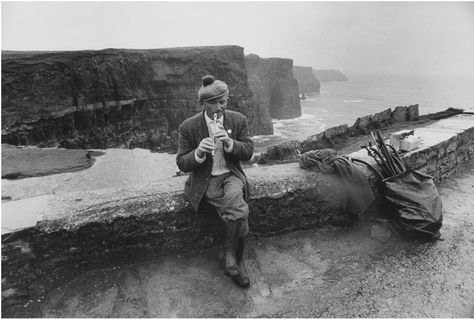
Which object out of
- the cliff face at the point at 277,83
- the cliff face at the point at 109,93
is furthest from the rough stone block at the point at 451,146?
the cliff face at the point at 277,83

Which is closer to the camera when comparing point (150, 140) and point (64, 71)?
point (64, 71)

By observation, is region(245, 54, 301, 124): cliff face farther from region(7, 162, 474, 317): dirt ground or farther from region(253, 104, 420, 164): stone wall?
region(7, 162, 474, 317): dirt ground

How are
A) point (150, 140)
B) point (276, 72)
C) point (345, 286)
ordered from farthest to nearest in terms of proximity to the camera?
point (276, 72) < point (150, 140) < point (345, 286)

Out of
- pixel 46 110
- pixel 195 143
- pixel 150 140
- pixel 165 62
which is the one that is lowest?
pixel 150 140

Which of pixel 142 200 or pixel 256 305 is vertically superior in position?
pixel 142 200

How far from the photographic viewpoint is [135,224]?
2924 mm

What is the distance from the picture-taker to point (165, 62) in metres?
44.8

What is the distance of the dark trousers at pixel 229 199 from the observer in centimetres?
287

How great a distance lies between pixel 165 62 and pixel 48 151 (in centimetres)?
4080

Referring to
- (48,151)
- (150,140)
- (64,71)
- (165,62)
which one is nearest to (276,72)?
(165,62)

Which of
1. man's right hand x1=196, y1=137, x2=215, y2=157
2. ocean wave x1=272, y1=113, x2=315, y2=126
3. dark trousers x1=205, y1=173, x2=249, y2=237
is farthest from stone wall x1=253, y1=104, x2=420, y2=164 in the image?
ocean wave x1=272, y1=113, x2=315, y2=126

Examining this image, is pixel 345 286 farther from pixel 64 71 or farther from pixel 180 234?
pixel 64 71

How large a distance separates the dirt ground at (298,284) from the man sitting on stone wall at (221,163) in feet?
0.94

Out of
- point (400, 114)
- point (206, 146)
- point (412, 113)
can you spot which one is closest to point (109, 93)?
point (400, 114)
